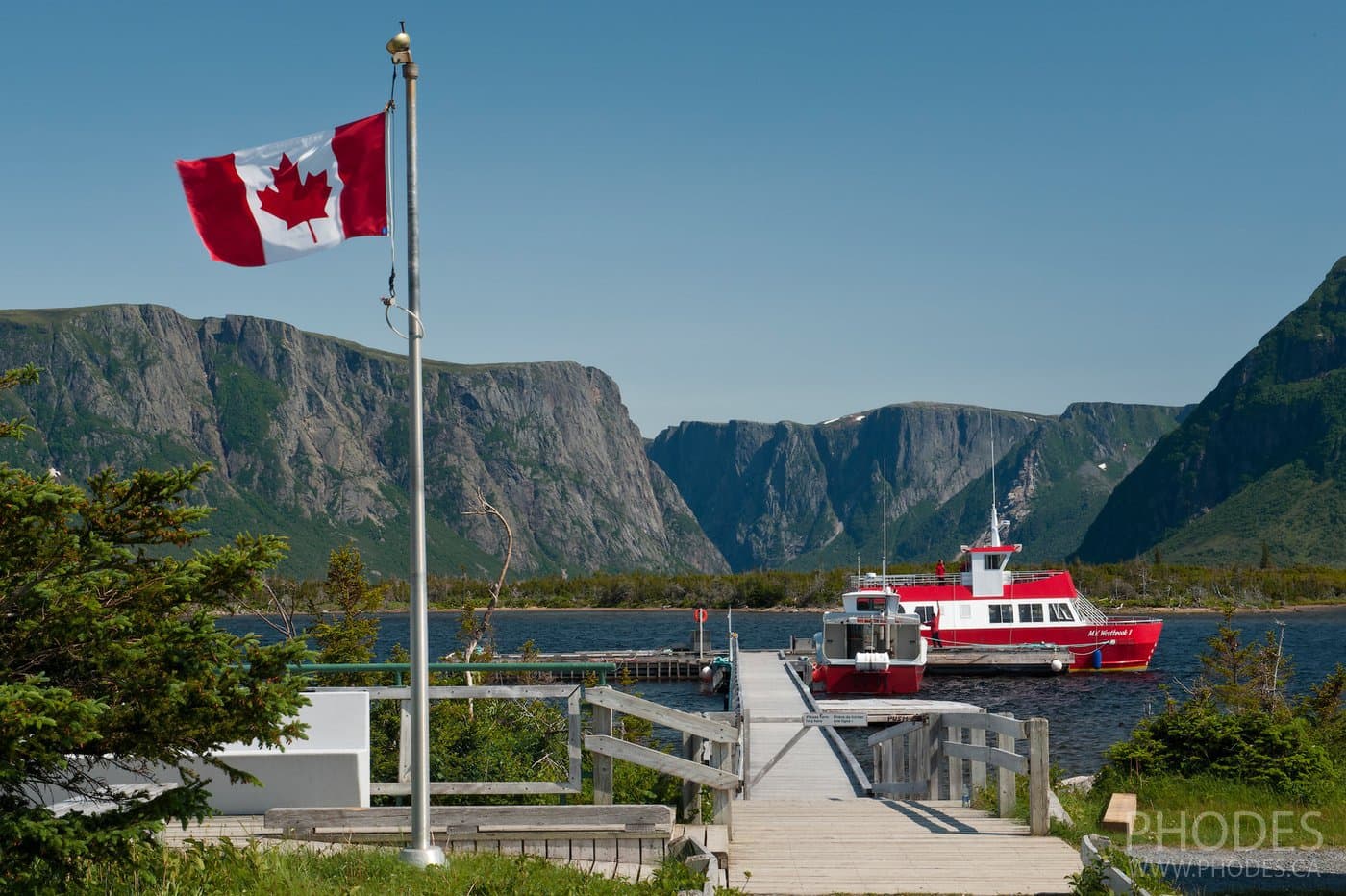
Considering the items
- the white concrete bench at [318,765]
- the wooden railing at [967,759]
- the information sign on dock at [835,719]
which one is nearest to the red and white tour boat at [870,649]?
the wooden railing at [967,759]

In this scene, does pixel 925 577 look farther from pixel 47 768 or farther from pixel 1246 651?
pixel 47 768

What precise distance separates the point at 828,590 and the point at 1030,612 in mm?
94303

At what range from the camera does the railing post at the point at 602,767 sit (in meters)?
11.1

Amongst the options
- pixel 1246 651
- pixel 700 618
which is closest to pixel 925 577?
pixel 700 618

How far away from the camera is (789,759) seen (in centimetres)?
2334

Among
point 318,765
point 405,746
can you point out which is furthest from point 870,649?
point 318,765

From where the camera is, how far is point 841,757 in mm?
23578

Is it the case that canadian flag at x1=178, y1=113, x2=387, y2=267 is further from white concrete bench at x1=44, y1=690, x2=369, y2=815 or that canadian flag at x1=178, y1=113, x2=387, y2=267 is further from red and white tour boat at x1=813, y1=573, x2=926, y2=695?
red and white tour boat at x1=813, y1=573, x2=926, y2=695

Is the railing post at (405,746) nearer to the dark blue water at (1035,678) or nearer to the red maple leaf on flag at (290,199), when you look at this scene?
the red maple leaf on flag at (290,199)

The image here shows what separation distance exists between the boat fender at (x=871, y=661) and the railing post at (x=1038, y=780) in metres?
38.8

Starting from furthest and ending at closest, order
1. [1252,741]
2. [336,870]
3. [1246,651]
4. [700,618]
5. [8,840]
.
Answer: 1. [700,618]
2. [1246,651]
3. [1252,741]
4. [336,870]
5. [8,840]

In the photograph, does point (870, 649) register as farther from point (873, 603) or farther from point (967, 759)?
point (967, 759)

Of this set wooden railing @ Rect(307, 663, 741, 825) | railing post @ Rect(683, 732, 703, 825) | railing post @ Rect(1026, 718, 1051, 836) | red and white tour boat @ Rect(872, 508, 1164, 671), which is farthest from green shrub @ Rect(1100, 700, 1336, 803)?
red and white tour boat @ Rect(872, 508, 1164, 671)

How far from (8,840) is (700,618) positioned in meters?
59.0
